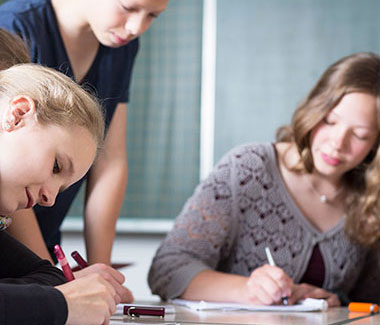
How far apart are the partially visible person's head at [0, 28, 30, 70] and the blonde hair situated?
0.10m

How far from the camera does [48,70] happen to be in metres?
0.93

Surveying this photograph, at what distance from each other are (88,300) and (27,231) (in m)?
0.45

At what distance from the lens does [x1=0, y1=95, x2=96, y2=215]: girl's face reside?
0.85 meters

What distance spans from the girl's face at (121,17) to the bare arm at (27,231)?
1.33ft

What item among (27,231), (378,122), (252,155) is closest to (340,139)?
(378,122)

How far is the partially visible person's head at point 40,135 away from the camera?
86 centimetres

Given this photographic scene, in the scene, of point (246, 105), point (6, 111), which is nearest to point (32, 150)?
point (6, 111)

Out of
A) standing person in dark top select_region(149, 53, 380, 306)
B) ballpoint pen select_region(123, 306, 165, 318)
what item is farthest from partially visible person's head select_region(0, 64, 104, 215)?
standing person in dark top select_region(149, 53, 380, 306)

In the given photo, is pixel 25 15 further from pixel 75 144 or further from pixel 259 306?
pixel 259 306

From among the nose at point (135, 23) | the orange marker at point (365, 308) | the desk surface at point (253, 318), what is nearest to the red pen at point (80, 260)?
the desk surface at point (253, 318)

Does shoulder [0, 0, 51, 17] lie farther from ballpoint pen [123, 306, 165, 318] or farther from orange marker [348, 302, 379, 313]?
orange marker [348, 302, 379, 313]

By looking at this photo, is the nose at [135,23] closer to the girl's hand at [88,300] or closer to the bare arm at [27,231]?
the bare arm at [27,231]

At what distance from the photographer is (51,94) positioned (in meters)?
0.89

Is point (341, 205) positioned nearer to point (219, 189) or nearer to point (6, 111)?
point (219, 189)
